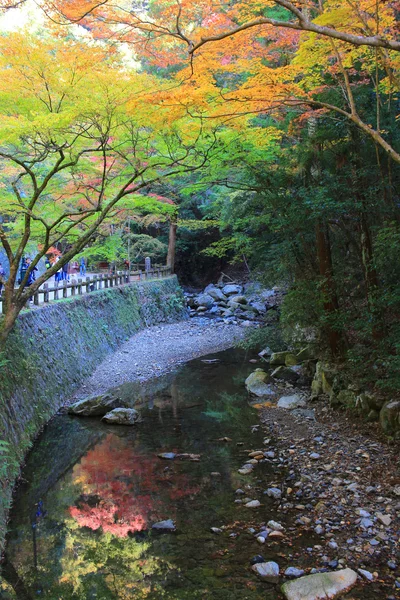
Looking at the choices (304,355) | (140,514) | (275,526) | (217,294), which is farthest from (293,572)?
(217,294)

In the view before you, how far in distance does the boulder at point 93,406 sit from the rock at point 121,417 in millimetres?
399

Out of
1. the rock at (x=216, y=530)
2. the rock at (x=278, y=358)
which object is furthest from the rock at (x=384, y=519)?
the rock at (x=278, y=358)

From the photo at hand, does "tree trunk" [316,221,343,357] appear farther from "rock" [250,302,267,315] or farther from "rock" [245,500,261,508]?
"rock" [250,302,267,315]

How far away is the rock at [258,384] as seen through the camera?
11531 millimetres

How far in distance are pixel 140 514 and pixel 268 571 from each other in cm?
205

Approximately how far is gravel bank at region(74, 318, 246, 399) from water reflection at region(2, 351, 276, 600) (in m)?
2.94

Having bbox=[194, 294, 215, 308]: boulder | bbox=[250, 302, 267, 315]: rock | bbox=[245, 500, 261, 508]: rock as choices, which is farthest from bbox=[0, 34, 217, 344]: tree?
bbox=[194, 294, 215, 308]: boulder

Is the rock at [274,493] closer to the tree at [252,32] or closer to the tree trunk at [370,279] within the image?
the tree trunk at [370,279]

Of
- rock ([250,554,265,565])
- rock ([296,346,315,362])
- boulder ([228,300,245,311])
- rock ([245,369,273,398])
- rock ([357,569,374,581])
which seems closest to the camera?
rock ([357,569,374,581])

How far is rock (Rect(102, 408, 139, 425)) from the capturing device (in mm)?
9531

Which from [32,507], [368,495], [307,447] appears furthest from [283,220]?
[32,507]

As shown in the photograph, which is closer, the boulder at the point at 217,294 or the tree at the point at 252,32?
the tree at the point at 252,32

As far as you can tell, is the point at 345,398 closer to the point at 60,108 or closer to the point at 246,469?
the point at 246,469

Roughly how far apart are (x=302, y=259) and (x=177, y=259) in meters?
20.9
